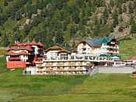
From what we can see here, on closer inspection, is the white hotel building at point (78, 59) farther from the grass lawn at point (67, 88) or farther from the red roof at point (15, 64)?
the red roof at point (15, 64)

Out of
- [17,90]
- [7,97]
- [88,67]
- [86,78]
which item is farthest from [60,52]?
[7,97]

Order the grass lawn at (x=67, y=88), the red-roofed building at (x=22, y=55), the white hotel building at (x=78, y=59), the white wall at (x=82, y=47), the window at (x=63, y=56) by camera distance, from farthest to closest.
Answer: the white wall at (x=82, y=47), the red-roofed building at (x=22, y=55), the window at (x=63, y=56), the white hotel building at (x=78, y=59), the grass lawn at (x=67, y=88)

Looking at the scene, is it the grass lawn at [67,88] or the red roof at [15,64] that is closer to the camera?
the grass lawn at [67,88]

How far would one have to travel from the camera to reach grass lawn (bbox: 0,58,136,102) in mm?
121250

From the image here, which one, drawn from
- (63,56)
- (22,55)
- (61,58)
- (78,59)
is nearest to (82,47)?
(63,56)

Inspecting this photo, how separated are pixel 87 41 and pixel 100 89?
214 feet

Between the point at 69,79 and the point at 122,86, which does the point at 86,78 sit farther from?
the point at 122,86

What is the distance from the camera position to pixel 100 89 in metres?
135

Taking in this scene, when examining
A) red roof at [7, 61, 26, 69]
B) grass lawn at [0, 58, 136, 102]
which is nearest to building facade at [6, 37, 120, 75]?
red roof at [7, 61, 26, 69]

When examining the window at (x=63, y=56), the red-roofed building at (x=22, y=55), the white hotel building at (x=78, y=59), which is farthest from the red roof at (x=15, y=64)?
the window at (x=63, y=56)

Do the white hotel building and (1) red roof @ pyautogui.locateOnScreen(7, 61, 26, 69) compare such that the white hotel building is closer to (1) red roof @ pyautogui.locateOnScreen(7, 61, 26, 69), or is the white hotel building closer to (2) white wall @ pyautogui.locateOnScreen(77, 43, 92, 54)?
(2) white wall @ pyautogui.locateOnScreen(77, 43, 92, 54)

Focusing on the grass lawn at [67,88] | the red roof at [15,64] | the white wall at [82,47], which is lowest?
the grass lawn at [67,88]

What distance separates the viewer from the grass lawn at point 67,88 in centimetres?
12125

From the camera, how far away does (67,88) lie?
466ft
